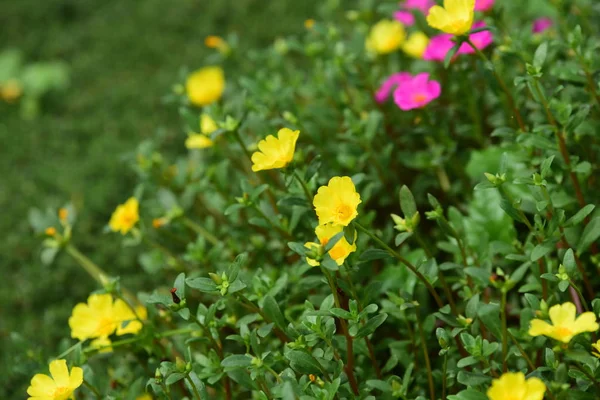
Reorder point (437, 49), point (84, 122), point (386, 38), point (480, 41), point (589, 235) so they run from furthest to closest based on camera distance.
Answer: point (84, 122), point (386, 38), point (437, 49), point (480, 41), point (589, 235)

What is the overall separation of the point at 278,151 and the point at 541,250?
0.52 meters

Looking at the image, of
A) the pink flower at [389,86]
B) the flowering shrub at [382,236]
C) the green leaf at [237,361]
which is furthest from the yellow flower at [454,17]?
the green leaf at [237,361]

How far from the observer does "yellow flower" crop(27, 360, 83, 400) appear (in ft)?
3.96

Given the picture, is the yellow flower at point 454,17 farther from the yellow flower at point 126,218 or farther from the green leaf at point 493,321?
the yellow flower at point 126,218

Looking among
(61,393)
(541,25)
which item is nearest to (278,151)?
(61,393)

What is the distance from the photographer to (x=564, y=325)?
42.0 inches

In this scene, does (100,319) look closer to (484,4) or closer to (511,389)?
(511,389)

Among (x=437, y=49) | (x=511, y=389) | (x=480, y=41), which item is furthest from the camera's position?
(x=437, y=49)

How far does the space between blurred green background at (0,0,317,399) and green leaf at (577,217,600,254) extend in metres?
1.21

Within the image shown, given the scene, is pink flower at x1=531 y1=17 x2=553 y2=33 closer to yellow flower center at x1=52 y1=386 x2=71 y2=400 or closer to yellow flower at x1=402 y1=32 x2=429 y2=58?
yellow flower at x1=402 y1=32 x2=429 y2=58

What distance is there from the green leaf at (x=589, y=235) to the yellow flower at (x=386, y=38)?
905mm

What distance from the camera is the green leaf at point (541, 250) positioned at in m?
1.22

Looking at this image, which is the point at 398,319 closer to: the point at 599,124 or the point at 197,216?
the point at 599,124

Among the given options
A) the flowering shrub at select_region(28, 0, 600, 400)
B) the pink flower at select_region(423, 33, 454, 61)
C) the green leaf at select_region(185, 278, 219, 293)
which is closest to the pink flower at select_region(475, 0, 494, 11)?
the flowering shrub at select_region(28, 0, 600, 400)
